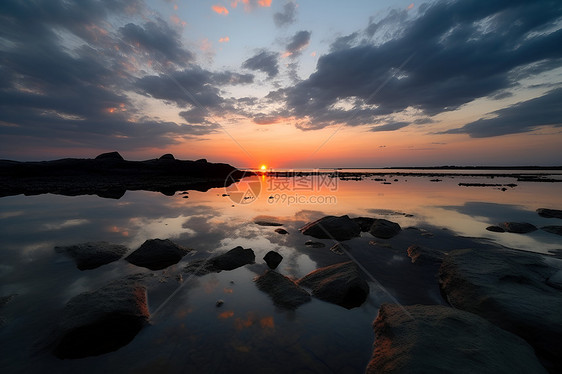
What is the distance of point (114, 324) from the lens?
489 centimetres

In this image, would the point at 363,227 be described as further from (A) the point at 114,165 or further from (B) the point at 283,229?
(A) the point at 114,165

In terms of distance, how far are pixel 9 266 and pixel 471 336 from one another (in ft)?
47.1

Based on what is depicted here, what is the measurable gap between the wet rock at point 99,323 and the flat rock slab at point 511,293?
8.02m

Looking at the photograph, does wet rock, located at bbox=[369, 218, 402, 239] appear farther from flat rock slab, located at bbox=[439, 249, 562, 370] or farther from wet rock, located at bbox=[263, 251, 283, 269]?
wet rock, located at bbox=[263, 251, 283, 269]

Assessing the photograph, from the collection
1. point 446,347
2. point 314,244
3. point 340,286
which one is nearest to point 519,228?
point 314,244

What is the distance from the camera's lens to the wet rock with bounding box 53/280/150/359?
4.43 m

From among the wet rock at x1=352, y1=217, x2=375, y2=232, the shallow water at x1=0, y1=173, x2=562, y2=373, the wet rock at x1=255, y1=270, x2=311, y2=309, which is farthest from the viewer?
the wet rock at x1=352, y1=217, x2=375, y2=232

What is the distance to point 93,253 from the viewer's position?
9.01m

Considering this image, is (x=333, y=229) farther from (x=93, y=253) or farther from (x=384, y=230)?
(x=93, y=253)

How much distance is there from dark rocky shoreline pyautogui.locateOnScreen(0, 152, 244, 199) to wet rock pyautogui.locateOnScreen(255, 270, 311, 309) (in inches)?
1272

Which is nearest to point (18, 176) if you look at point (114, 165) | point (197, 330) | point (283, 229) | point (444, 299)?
point (114, 165)

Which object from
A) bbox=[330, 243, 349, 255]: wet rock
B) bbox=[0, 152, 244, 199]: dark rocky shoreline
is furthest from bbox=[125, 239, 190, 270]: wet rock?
bbox=[0, 152, 244, 199]: dark rocky shoreline

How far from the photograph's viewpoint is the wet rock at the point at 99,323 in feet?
14.5

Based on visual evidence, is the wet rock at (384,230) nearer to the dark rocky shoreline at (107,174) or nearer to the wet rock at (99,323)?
the wet rock at (99,323)
